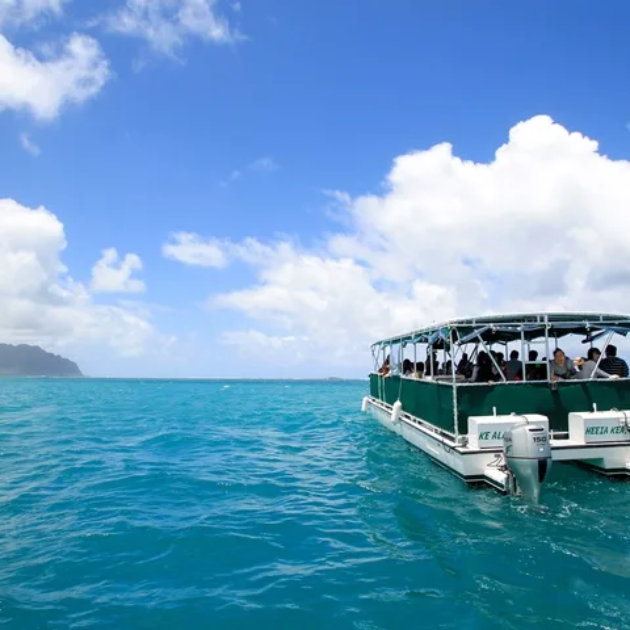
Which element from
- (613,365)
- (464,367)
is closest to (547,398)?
(613,365)

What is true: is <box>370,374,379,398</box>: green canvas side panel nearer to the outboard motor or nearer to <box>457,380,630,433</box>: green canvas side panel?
<box>457,380,630,433</box>: green canvas side panel

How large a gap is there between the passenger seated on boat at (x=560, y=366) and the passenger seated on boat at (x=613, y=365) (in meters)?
0.94

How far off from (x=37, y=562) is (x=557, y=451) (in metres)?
10.8

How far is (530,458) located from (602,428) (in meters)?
3.36

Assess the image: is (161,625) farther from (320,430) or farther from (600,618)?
(320,430)

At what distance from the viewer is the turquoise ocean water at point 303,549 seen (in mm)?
6367

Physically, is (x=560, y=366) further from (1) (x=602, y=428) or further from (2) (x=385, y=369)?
(2) (x=385, y=369)

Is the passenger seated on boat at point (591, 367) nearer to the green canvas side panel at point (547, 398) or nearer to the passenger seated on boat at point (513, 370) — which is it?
the green canvas side panel at point (547, 398)

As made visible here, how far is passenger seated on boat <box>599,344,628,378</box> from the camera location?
1404 centimetres

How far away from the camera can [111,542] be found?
9.00 meters

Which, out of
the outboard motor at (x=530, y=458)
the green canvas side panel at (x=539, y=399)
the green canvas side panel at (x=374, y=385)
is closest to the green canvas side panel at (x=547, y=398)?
the green canvas side panel at (x=539, y=399)

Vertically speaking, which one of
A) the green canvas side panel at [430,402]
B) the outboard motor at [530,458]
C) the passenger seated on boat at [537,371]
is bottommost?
the outboard motor at [530,458]

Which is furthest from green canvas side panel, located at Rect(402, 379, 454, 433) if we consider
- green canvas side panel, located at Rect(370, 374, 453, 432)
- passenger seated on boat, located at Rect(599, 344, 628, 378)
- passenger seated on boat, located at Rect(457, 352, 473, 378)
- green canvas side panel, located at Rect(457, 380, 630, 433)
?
passenger seated on boat, located at Rect(599, 344, 628, 378)

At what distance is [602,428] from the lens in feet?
40.2
